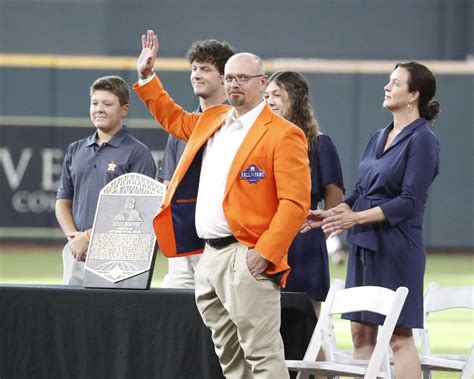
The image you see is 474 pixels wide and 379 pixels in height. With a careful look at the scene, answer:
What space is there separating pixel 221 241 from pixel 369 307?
90cm

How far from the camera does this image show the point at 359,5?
821 inches

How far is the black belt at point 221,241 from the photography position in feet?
17.6

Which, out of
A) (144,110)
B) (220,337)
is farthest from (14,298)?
(144,110)

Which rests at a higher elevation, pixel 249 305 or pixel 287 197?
pixel 287 197


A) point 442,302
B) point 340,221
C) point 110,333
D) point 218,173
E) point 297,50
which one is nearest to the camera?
point 218,173

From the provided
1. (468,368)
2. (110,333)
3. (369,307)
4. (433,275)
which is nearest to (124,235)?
(110,333)

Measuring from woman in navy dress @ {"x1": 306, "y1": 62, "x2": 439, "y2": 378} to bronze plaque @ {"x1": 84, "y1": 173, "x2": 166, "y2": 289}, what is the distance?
3.01ft

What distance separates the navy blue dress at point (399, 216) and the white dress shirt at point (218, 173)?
91 cm

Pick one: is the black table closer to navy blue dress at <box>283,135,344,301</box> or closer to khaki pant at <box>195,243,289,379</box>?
navy blue dress at <box>283,135,344,301</box>

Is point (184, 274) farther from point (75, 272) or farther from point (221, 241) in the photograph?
point (221, 241)

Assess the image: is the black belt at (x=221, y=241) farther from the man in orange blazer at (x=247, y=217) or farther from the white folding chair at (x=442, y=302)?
the white folding chair at (x=442, y=302)

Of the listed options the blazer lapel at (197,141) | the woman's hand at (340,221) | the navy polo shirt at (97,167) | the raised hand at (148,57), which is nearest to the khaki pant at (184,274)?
the navy polo shirt at (97,167)

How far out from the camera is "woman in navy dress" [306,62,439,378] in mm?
5859

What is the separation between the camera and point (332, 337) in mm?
5930
